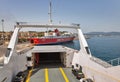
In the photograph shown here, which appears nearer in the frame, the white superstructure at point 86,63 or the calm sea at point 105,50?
the white superstructure at point 86,63

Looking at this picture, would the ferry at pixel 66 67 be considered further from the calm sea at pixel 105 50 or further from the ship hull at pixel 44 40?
the ship hull at pixel 44 40

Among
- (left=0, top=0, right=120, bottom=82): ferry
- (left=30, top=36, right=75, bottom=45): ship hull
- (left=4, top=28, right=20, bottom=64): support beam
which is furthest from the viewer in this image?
(left=30, top=36, right=75, bottom=45): ship hull

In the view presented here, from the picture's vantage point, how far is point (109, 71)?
347 inches

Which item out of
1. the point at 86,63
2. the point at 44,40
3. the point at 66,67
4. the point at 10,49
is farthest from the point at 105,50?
the point at 10,49

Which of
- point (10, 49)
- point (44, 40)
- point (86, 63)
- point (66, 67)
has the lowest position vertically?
point (66, 67)

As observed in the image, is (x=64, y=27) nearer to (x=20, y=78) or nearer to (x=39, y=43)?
(x=20, y=78)

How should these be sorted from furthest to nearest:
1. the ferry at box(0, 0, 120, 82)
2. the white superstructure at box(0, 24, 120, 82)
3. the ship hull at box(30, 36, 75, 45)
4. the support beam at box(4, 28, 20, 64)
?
the ship hull at box(30, 36, 75, 45), the support beam at box(4, 28, 20, 64), the ferry at box(0, 0, 120, 82), the white superstructure at box(0, 24, 120, 82)

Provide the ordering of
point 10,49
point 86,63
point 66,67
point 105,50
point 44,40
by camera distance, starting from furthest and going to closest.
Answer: point 44,40
point 105,50
point 66,67
point 86,63
point 10,49

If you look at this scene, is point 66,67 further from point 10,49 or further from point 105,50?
point 105,50

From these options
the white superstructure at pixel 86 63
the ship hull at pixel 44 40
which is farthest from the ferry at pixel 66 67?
the ship hull at pixel 44 40

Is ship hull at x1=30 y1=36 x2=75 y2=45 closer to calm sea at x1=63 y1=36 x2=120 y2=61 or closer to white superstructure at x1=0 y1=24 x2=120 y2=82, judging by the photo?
calm sea at x1=63 y1=36 x2=120 y2=61

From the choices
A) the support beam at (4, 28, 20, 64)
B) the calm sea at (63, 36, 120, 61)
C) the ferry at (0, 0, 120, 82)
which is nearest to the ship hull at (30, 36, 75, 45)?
the calm sea at (63, 36, 120, 61)

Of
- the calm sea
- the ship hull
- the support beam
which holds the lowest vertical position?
the calm sea

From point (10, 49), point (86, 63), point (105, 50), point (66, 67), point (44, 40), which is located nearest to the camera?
point (10, 49)
